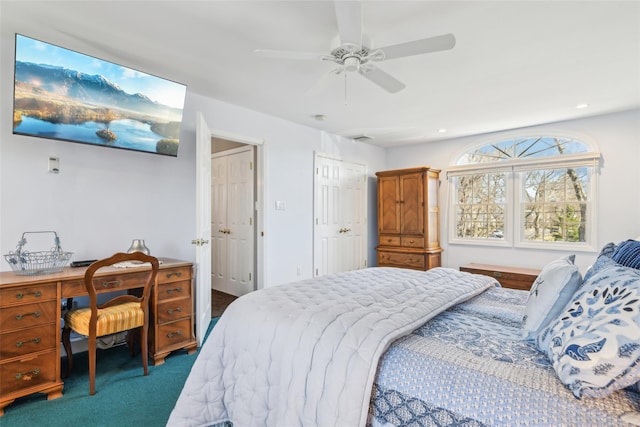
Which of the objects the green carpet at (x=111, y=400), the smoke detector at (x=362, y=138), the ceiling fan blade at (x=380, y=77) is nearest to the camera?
the green carpet at (x=111, y=400)

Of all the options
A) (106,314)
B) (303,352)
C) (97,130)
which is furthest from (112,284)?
(303,352)

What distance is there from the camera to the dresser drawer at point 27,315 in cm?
194

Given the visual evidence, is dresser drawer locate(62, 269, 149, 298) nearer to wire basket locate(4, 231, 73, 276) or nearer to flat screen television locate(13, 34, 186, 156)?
wire basket locate(4, 231, 73, 276)

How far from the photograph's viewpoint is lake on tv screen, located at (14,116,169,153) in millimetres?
2316

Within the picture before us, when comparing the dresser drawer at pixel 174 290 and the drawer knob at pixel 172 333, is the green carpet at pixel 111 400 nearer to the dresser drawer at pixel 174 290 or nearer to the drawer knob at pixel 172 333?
the drawer knob at pixel 172 333

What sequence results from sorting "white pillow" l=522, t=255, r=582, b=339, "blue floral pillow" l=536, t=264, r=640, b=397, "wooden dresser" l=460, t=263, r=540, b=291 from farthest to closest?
"wooden dresser" l=460, t=263, r=540, b=291 → "white pillow" l=522, t=255, r=582, b=339 → "blue floral pillow" l=536, t=264, r=640, b=397

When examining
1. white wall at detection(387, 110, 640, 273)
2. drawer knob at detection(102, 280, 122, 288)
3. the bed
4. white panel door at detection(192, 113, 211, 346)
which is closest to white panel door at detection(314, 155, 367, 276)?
white panel door at detection(192, 113, 211, 346)

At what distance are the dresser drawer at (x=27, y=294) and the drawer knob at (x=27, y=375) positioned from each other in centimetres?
44

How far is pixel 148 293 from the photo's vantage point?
2.41 m

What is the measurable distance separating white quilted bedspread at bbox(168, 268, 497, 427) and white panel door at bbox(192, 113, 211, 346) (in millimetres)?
1265

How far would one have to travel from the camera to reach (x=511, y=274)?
4250 mm

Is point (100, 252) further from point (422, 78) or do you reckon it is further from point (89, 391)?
point (422, 78)

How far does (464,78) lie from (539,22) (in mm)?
871

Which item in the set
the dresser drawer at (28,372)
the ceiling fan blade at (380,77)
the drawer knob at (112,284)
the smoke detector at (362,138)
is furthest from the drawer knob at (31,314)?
the smoke detector at (362,138)
